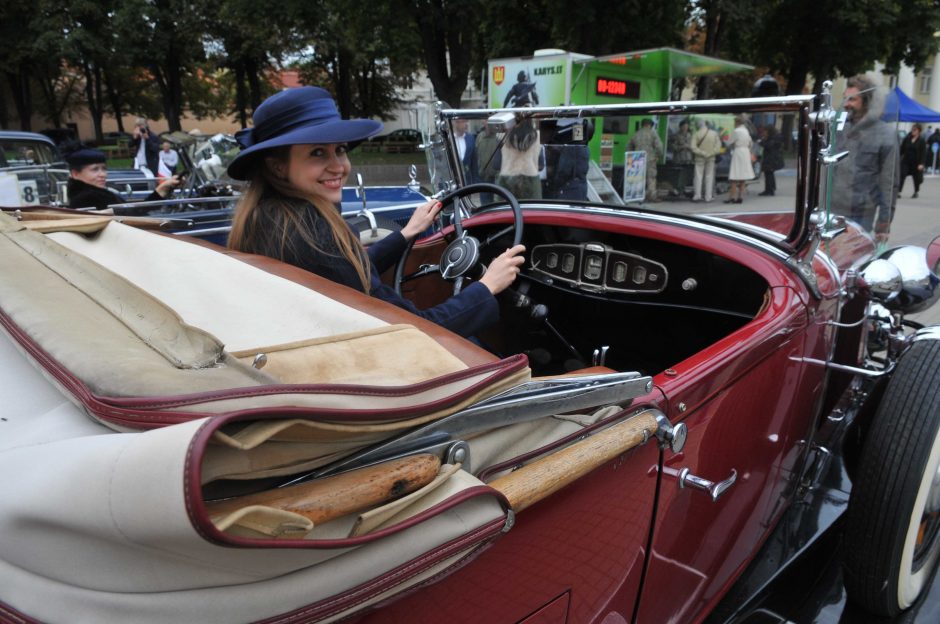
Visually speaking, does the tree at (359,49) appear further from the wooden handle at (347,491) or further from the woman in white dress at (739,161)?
the wooden handle at (347,491)

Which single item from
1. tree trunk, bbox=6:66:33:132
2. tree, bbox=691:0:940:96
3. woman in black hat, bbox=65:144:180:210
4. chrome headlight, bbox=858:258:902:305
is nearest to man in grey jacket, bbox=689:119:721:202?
chrome headlight, bbox=858:258:902:305

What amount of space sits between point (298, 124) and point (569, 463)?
1.40 meters

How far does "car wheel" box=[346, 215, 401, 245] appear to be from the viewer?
164 inches

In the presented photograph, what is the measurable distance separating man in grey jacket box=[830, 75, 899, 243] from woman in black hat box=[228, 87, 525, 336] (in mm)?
1085

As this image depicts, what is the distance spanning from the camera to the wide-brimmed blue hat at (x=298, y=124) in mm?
1834

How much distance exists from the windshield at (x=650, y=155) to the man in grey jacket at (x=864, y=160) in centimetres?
17

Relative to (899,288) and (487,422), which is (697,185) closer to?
(899,288)

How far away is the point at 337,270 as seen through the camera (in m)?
1.77

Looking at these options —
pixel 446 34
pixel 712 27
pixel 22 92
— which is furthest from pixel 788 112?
pixel 22 92

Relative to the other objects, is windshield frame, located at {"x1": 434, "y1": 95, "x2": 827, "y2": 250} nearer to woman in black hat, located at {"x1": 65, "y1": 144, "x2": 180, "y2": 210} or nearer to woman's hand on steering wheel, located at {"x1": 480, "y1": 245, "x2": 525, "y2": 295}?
woman's hand on steering wheel, located at {"x1": 480, "y1": 245, "x2": 525, "y2": 295}

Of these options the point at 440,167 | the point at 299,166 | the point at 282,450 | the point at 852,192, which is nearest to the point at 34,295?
the point at 282,450

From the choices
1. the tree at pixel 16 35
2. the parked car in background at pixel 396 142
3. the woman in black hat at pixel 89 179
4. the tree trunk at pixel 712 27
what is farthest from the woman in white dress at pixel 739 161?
the tree at pixel 16 35

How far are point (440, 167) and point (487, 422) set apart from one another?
86.9 inches

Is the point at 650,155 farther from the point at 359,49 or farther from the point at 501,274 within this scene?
the point at 359,49
